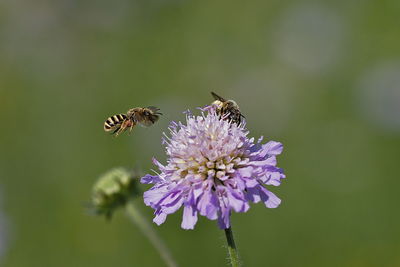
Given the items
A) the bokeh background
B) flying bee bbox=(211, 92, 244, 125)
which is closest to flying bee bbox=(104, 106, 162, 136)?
flying bee bbox=(211, 92, 244, 125)

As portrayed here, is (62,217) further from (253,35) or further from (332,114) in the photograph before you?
(253,35)

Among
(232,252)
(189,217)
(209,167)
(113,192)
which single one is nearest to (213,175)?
(209,167)

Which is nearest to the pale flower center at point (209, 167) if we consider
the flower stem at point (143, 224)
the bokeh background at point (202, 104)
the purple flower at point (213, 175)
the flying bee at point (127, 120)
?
the purple flower at point (213, 175)

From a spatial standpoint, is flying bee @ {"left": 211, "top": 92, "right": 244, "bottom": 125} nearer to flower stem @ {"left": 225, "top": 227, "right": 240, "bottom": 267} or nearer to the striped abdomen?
the striped abdomen

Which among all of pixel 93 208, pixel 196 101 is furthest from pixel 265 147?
pixel 196 101

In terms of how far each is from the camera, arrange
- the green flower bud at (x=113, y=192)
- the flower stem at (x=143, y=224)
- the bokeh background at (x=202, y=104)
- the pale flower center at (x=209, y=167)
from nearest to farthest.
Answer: the pale flower center at (x=209, y=167) < the flower stem at (x=143, y=224) < the green flower bud at (x=113, y=192) < the bokeh background at (x=202, y=104)

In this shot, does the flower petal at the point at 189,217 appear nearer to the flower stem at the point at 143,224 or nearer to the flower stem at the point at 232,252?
the flower stem at the point at 232,252
